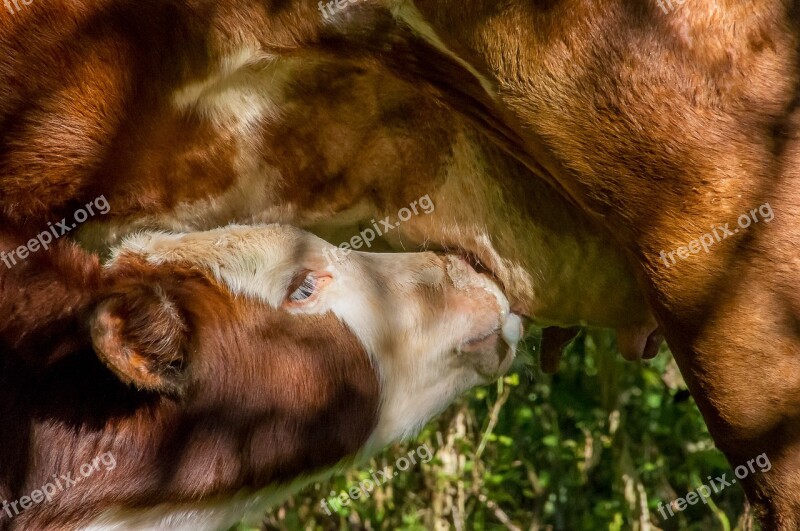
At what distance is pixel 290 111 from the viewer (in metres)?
2.47

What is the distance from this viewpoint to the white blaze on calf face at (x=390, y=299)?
2.44 m

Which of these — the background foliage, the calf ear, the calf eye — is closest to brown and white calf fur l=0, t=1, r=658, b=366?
the calf eye

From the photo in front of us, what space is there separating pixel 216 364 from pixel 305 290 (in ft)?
0.98

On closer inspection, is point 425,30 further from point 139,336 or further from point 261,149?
point 139,336

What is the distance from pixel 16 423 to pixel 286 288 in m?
0.66

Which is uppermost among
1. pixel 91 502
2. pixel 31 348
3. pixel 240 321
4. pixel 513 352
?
pixel 31 348

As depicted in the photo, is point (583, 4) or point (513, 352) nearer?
point (583, 4)

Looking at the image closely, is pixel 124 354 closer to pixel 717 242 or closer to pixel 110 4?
pixel 110 4

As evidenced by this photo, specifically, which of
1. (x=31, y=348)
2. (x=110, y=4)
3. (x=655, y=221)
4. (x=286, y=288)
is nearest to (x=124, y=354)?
(x=31, y=348)

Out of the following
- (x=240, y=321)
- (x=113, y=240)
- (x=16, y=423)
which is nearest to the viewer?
(x=16, y=423)

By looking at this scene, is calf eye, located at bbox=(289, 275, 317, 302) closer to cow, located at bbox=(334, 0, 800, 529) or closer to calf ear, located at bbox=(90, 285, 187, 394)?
calf ear, located at bbox=(90, 285, 187, 394)

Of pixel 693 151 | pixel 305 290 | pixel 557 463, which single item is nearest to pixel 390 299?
pixel 305 290

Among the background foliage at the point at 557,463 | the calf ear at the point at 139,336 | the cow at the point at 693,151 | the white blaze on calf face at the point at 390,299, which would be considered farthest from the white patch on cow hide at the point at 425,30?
the background foliage at the point at 557,463

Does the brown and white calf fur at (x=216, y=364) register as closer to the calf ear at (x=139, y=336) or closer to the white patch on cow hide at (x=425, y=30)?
the calf ear at (x=139, y=336)
